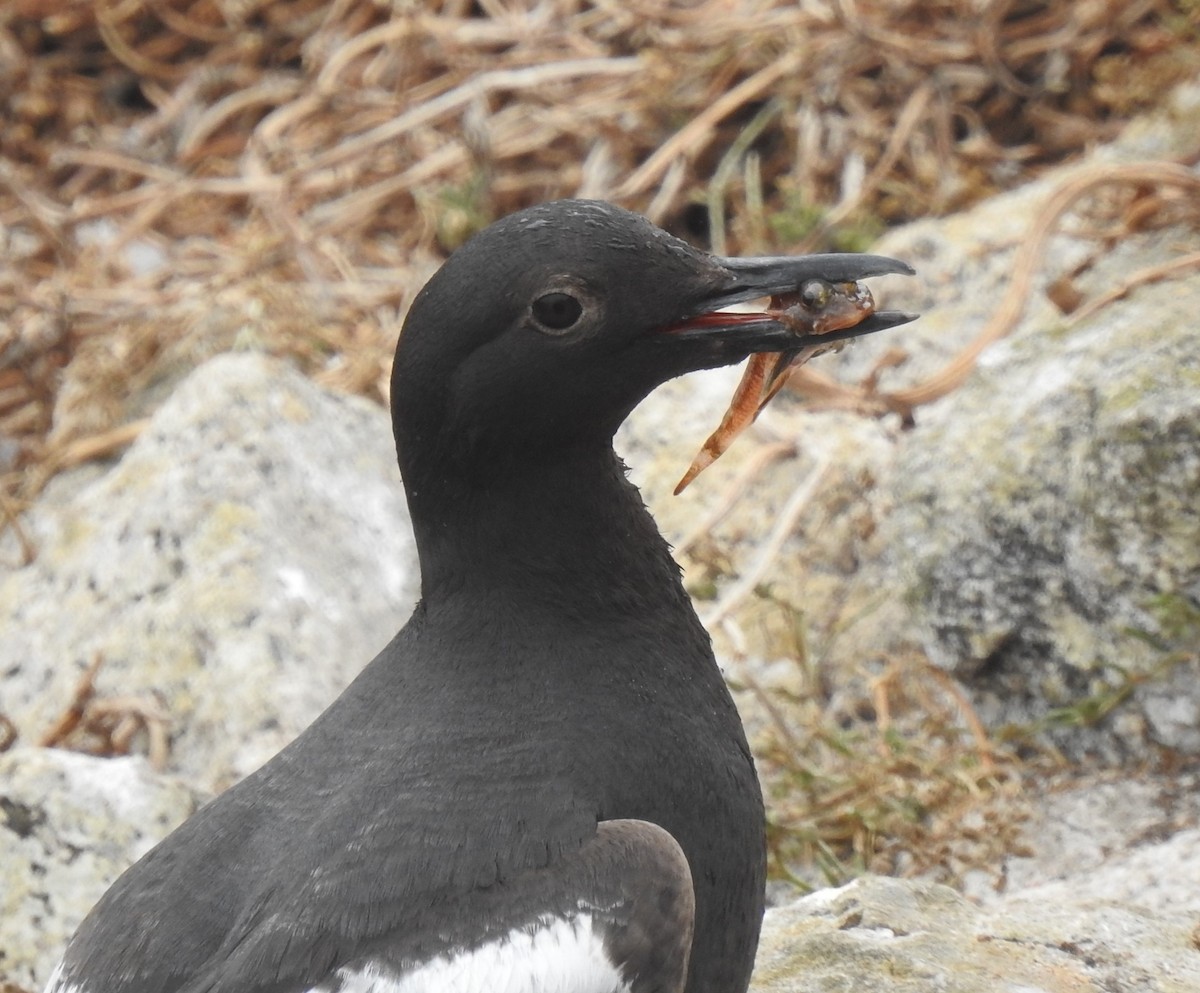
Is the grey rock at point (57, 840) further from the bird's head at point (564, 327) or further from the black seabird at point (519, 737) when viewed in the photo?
the bird's head at point (564, 327)

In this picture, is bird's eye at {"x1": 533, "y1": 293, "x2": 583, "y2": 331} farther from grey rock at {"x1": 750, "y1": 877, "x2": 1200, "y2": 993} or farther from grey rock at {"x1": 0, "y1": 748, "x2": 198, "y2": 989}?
grey rock at {"x1": 0, "y1": 748, "x2": 198, "y2": 989}

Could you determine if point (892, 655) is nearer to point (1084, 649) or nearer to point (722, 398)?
point (1084, 649)

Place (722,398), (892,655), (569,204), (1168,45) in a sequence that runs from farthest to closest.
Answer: (1168,45) → (722,398) → (892,655) → (569,204)

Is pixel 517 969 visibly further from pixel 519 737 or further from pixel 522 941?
pixel 519 737

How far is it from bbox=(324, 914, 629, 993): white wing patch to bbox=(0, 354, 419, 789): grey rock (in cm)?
185

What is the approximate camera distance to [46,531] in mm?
5500

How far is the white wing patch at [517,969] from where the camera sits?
2.46 meters

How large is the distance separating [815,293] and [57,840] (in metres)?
1.90

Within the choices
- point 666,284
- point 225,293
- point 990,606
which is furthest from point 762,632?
point 225,293

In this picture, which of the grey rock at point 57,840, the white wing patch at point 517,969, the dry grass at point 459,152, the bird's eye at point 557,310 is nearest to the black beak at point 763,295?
the bird's eye at point 557,310

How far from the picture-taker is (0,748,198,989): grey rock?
12.0 feet

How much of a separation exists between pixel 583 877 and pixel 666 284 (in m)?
0.86

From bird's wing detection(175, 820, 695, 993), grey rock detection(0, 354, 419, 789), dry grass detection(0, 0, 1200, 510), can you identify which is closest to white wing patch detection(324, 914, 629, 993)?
bird's wing detection(175, 820, 695, 993)

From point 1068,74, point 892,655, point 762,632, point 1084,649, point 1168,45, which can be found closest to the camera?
point 1084,649
